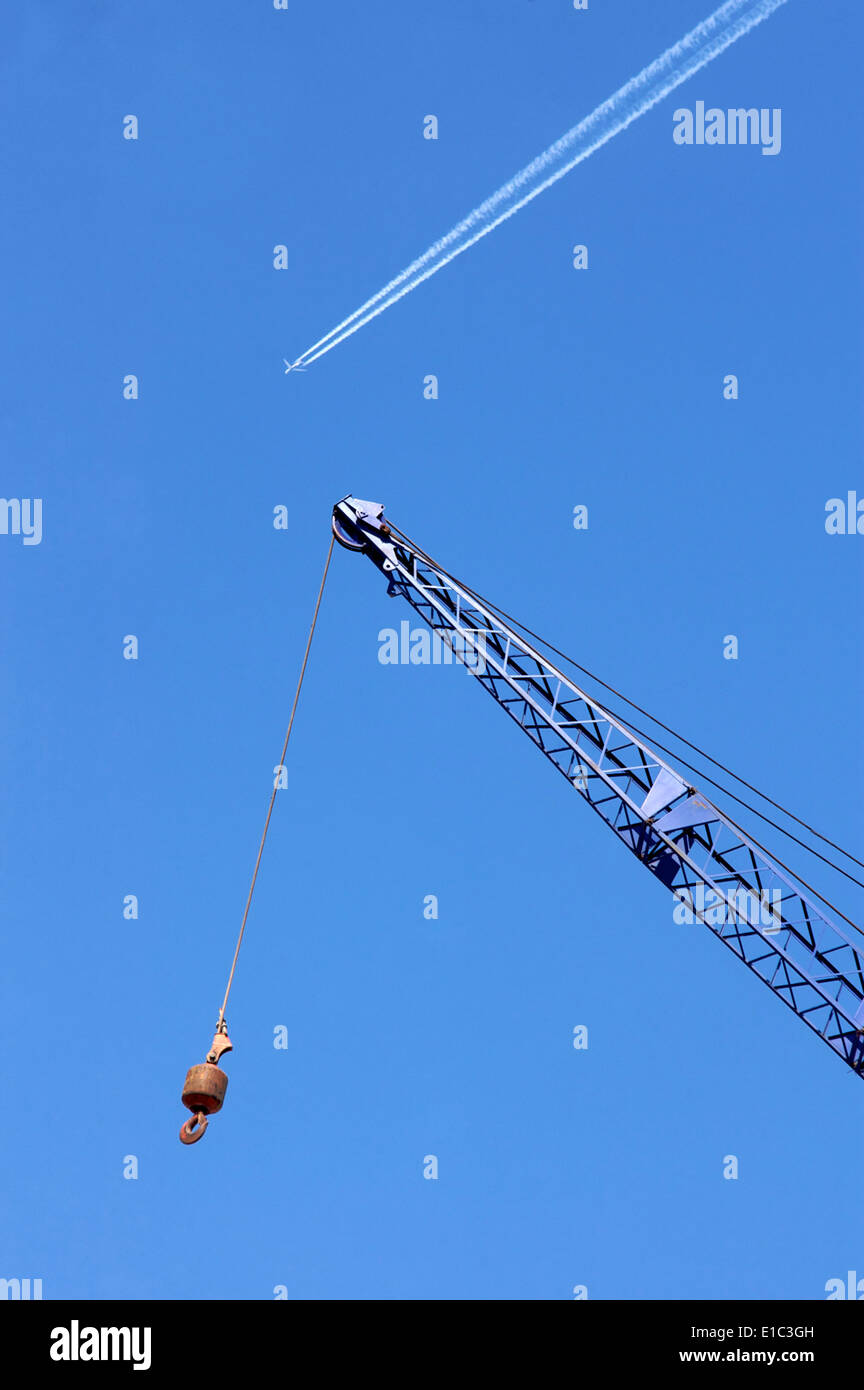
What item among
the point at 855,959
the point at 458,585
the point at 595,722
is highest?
the point at 458,585

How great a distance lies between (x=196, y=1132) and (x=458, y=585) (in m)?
23.0

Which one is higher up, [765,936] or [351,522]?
[351,522]

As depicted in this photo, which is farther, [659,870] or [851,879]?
[851,879]

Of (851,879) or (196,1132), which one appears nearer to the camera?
(196,1132)

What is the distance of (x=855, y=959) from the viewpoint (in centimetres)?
5175

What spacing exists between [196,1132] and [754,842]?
67.3 ft

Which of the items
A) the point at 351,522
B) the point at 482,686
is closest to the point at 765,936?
the point at 482,686

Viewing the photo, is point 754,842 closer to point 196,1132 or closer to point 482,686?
point 482,686
